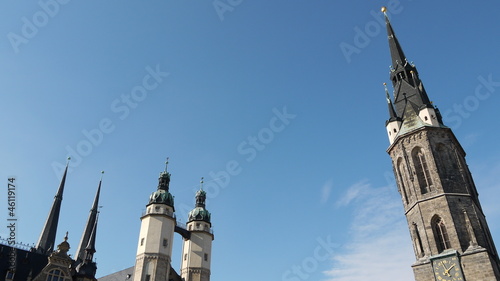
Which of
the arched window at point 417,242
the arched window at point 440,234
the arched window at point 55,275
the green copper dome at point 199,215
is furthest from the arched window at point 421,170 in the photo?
the arched window at point 55,275

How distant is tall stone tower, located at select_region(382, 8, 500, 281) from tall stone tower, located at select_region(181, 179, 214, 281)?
92.4ft

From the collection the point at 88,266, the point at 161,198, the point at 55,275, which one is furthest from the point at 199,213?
the point at 55,275

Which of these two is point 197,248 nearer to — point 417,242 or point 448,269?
point 417,242

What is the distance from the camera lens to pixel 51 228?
56000 mm

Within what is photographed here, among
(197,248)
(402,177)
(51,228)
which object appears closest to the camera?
(402,177)

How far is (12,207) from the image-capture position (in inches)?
1324

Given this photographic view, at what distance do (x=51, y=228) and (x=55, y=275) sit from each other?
13.3 meters

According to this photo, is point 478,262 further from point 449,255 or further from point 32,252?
point 32,252

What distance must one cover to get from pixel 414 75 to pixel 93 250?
45.3m

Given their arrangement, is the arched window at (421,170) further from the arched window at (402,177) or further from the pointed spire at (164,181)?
the pointed spire at (164,181)

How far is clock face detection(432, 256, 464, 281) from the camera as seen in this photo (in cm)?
3525

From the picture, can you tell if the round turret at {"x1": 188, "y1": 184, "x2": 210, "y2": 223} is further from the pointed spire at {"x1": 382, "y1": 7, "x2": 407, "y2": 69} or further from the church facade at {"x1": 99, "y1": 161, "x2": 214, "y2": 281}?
the pointed spire at {"x1": 382, "y1": 7, "x2": 407, "y2": 69}

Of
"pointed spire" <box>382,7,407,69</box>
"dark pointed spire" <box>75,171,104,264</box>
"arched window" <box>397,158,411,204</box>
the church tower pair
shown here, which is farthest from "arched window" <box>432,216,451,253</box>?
"dark pointed spire" <box>75,171,104,264</box>

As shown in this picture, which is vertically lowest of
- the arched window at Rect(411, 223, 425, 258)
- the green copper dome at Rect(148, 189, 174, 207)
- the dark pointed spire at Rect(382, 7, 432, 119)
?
the arched window at Rect(411, 223, 425, 258)
